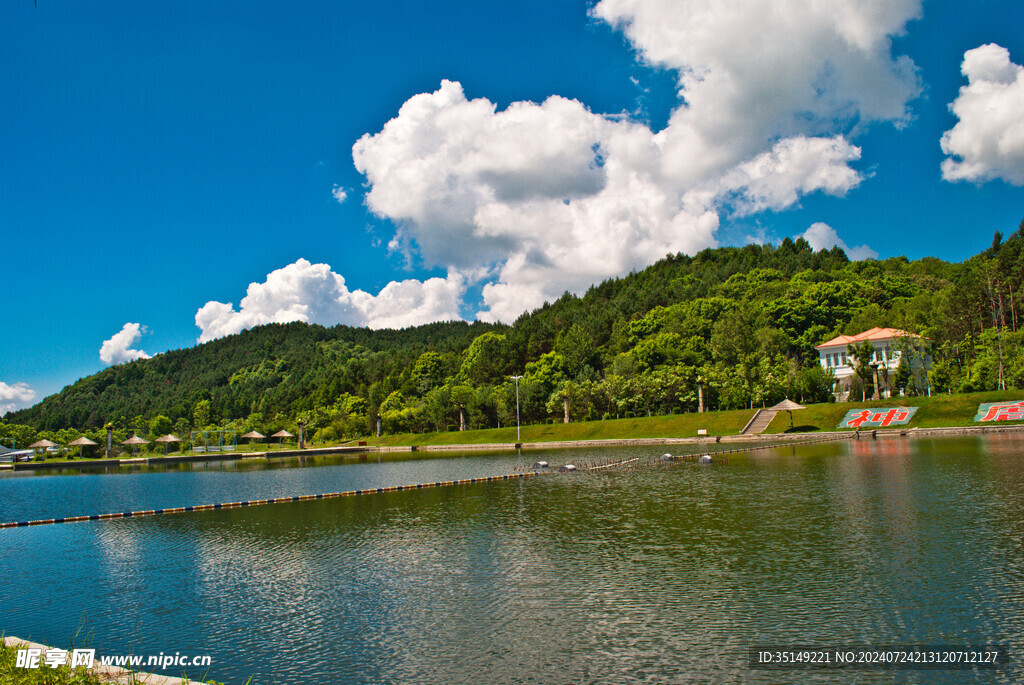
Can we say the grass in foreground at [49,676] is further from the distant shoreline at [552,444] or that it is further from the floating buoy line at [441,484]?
the distant shoreline at [552,444]

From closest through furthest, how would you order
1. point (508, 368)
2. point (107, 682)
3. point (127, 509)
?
point (107, 682) → point (127, 509) → point (508, 368)

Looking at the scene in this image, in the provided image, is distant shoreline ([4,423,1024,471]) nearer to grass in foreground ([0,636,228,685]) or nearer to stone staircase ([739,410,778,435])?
stone staircase ([739,410,778,435])

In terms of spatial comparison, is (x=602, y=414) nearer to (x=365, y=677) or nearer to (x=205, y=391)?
(x=365, y=677)

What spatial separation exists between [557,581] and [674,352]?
7937 cm

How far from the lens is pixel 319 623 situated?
12.4 m

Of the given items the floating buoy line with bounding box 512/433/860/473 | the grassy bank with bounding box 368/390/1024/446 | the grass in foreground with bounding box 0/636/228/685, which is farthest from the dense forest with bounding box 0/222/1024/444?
the grass in foreground with bounding box 0/636/228/685

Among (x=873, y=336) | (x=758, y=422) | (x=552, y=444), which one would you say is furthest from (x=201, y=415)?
(x=873, y=336)

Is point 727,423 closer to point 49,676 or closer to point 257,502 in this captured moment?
point 257,502

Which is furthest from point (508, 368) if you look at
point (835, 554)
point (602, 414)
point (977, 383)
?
point (835, 554)

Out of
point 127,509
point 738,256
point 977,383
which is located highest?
point 738,256

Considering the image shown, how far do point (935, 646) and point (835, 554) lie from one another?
5433 mm

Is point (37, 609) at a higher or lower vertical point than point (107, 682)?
lower

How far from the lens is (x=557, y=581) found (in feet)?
46.9

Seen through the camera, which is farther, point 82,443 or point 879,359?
point 82,443
